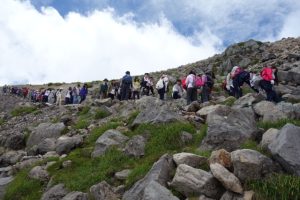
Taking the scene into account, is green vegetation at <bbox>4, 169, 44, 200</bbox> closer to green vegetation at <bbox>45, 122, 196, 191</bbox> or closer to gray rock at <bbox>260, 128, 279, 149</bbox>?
green vegetation at <bbox>45, 122, 196, 191</bbox>

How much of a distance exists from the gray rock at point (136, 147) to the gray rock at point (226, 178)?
16.8ft

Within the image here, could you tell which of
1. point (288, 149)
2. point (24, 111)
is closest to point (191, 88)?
point (288, 149)

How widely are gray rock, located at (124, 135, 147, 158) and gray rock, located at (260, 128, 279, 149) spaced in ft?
14.9

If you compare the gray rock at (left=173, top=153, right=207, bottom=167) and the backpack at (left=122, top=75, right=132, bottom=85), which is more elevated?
the backpack at (left=122, top=75, right=132, bottom=85)

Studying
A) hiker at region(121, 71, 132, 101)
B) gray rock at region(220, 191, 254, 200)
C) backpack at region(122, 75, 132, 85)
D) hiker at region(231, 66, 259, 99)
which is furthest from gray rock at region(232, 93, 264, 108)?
hiker at region(121, 71, 132, 101)

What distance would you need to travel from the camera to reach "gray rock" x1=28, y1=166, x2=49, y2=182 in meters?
18.0

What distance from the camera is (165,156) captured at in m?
14.8

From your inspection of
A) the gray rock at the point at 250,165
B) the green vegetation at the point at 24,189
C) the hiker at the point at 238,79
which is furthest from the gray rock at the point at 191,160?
the hiker at the point at 238,79

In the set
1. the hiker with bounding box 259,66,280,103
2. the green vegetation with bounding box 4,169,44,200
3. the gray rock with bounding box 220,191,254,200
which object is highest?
the hiker with bounding box 259,66,280,103

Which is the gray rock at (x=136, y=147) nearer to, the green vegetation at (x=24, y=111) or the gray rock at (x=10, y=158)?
the gray rock at (x=10, y=158)

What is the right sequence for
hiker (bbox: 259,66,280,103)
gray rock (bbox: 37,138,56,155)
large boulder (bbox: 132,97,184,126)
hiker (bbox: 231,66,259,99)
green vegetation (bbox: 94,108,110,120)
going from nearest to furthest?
large boulder (bbox: 132,97,184,126) → gray rock (bbox: 37,138,56,155) → hiker (bbox: 259,66,280,103) → green vegetation (bbox: 94,108,110,120) → hiker (bbox: 231,66,259,99)

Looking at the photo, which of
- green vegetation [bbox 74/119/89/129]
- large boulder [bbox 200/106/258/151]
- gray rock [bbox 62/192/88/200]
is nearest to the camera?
gray rock [bbox 62/192/88/200]

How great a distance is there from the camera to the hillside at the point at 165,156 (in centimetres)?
1260

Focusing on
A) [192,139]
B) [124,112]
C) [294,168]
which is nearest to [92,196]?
[192,139]
